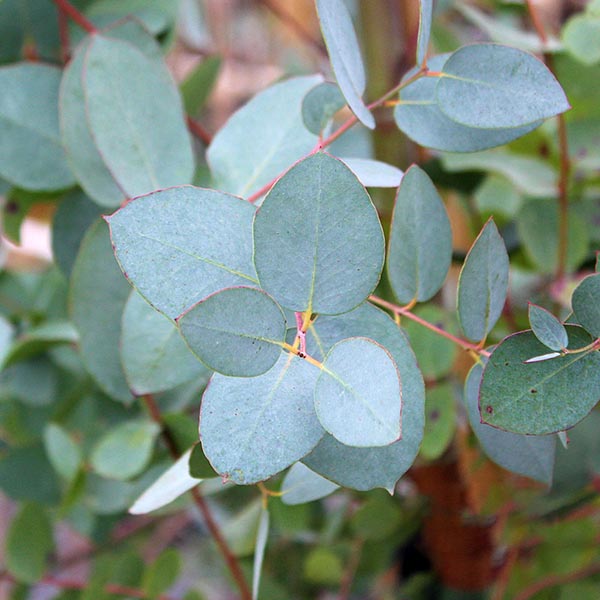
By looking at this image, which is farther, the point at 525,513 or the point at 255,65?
the point at 255,65

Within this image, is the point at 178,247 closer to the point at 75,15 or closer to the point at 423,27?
the point at 423,27

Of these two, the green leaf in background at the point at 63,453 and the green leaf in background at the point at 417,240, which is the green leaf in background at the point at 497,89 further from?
the green leaf in background at the point at 63,453

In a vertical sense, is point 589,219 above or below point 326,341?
below

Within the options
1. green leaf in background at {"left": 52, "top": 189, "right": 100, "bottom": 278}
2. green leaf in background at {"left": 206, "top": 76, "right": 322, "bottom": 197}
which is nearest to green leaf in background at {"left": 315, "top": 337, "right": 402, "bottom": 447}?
green leaf in background at {"left": 206, "top": 76, "right": 322, "bottom": 197}

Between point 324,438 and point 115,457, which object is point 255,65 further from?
point 324,438

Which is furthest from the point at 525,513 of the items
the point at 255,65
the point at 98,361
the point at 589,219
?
the point at 255,65

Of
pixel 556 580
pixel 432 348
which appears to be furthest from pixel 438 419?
pixel 556 580

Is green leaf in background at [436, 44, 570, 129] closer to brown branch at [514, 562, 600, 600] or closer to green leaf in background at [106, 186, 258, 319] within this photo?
green leaf in background at [106, 186, 258, 319]
